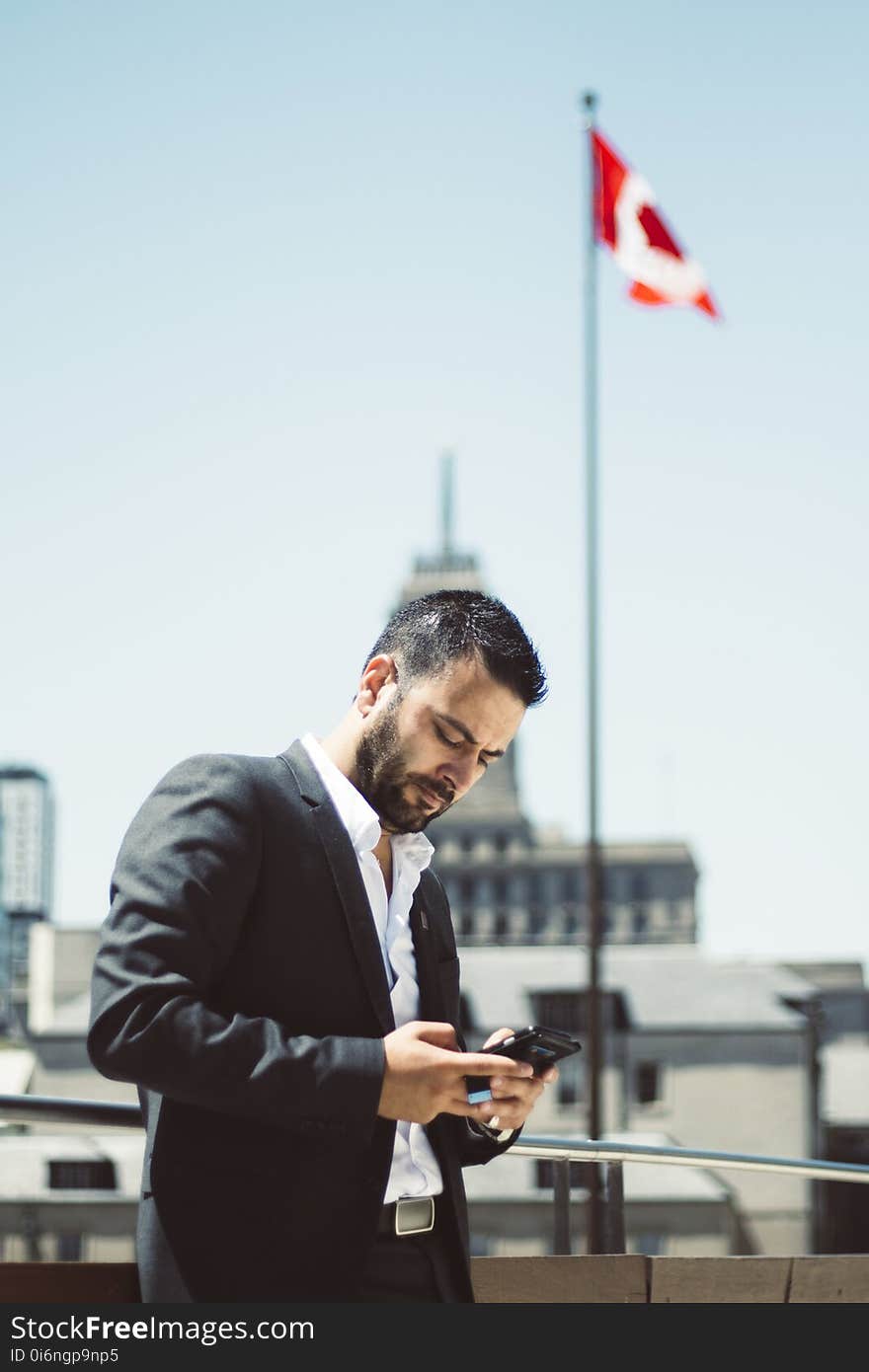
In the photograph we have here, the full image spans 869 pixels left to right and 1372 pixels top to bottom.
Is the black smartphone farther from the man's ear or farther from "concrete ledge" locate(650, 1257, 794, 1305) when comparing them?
"concrete ledge" locate(650, 1257, 794, 1305)

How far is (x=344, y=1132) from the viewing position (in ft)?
6.72

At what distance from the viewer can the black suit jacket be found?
6.52ft

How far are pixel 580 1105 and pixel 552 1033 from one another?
55.9 meters

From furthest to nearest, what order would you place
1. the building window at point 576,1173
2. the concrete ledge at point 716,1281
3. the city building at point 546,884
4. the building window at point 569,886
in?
the building window at point 569,886 → the city building at point 546,884 → the building window at point 576,1173 → the concrete ledge at point 716,1281

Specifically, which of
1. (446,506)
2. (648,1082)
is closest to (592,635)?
(648,1082)

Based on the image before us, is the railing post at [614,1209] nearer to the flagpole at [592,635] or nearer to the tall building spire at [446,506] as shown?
the flagpole at [592,635]

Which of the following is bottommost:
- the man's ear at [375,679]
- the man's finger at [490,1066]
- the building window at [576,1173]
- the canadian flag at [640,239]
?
the building window at [576,1173]

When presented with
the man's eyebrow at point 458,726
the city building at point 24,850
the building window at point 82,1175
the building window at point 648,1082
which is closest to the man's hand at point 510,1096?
the man's eyebrow at point 458,726

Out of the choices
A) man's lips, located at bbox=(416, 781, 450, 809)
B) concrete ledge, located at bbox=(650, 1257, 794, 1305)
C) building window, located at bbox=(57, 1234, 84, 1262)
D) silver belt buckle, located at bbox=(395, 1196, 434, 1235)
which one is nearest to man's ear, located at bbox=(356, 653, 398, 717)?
man's lips, located at bbox=(416, 781, 450, 809)

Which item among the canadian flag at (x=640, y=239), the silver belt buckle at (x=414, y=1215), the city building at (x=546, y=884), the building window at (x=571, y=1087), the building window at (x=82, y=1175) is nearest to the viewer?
the silver belt buckle at (x=414, y=1215)

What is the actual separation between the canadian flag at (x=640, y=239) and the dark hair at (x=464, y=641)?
43.5ft

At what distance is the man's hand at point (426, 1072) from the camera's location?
6.74 ft

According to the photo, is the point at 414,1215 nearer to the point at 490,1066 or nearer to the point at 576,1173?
the point at 490,1066

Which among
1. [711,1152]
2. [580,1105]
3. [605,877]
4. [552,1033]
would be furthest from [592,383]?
[605,877]
